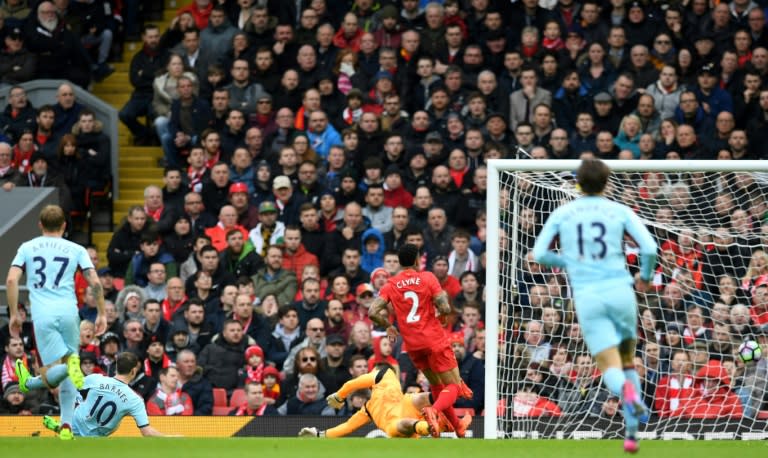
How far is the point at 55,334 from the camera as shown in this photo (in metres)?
11.5

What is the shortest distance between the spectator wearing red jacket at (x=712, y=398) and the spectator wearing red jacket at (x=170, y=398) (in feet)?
16.9

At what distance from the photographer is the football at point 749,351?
13.2 meters

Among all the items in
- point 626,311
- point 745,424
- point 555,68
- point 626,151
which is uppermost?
point 555,68

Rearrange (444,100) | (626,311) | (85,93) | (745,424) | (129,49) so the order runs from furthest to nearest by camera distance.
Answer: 1. (129,49)
2. (85,93)
3. (444,100)
4. (745,424)
5. (626,311)

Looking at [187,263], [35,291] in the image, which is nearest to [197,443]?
[35,291]

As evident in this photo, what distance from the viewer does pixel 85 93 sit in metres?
19.4

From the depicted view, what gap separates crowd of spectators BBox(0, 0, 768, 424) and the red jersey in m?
1.29

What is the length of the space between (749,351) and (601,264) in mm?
4765

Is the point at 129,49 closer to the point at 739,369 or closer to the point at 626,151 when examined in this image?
the point at 626,151

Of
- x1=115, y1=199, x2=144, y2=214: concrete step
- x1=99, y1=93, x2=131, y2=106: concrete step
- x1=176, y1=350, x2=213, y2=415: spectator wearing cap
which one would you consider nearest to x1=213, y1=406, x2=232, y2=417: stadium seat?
x1=176, y1=350, x2=213, y2=415: spectator wearing cap

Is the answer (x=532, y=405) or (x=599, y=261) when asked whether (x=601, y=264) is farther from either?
(x=532, y=405)

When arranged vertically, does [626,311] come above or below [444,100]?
below

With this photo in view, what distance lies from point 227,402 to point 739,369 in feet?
17.8

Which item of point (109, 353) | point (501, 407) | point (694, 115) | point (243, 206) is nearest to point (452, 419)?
point (501, 407)
